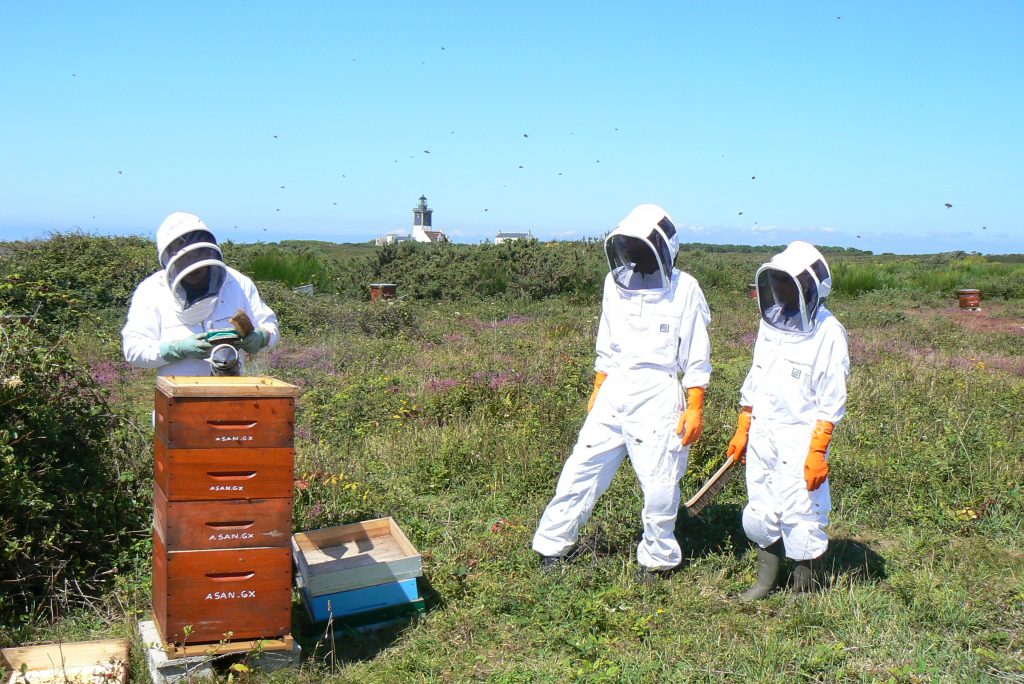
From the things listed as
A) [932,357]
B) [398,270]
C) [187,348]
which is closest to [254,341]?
[187,348]

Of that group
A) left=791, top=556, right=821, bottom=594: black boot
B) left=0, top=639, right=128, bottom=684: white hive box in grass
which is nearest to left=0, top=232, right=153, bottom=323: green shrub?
left=0, top=639, right=128, bottom=684: white hive box in grass

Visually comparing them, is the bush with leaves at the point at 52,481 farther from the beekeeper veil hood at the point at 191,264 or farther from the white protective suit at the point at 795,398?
the white protective suit at the point at 795,398

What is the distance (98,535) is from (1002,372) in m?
11.6

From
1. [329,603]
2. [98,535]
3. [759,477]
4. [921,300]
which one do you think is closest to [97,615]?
[98,535]

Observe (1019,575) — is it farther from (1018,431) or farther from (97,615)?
(97,615)

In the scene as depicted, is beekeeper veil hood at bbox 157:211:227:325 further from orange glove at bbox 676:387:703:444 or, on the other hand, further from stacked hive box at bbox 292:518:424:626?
orange glove at bbox 676:387:703:444

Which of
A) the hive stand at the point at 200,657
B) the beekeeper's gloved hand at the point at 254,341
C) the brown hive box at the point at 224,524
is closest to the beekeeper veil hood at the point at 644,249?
the beekeeper's gloved hand at the point at 254,341

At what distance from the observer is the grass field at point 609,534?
4.20 m

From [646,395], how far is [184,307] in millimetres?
2740

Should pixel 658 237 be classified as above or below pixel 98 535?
above

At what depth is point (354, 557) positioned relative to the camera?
4828 mm

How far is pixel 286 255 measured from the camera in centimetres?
2050

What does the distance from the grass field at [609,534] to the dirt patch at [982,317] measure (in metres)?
7.25

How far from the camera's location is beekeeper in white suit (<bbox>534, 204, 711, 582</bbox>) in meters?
5.07
